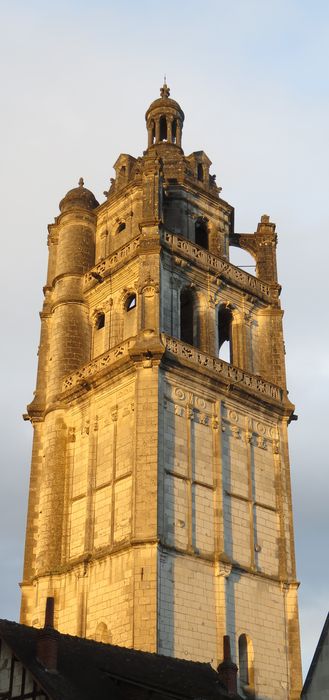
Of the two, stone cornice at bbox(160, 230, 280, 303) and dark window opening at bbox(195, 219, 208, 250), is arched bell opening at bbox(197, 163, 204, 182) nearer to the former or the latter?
dark window opening at bbox(195, 219, 208, 250)

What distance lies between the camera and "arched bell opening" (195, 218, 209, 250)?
147 feet

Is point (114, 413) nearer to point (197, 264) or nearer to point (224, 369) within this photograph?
point (224, 369)

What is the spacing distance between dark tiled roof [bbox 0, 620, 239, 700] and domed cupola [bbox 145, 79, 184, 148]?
2617 cm

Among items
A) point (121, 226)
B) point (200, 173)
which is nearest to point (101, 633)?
point (121, 226)

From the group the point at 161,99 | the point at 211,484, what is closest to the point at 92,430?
the point at 211,484

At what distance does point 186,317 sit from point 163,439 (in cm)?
822

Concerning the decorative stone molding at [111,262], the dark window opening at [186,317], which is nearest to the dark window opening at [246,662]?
the dark window opening at [186,317]

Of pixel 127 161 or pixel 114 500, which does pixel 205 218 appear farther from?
pixel 114 500

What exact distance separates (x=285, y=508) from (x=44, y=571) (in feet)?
29.5

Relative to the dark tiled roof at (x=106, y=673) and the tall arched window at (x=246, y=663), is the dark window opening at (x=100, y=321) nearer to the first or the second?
the tall arched window at (x=246, y=663)

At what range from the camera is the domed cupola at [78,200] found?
45438 mm

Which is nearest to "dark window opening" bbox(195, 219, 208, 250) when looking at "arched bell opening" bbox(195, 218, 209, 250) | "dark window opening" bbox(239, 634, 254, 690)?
"arched bell opening" bbox(195, 218, 209, 250)

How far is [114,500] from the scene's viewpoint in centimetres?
3553

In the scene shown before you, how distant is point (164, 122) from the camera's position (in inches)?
1917
